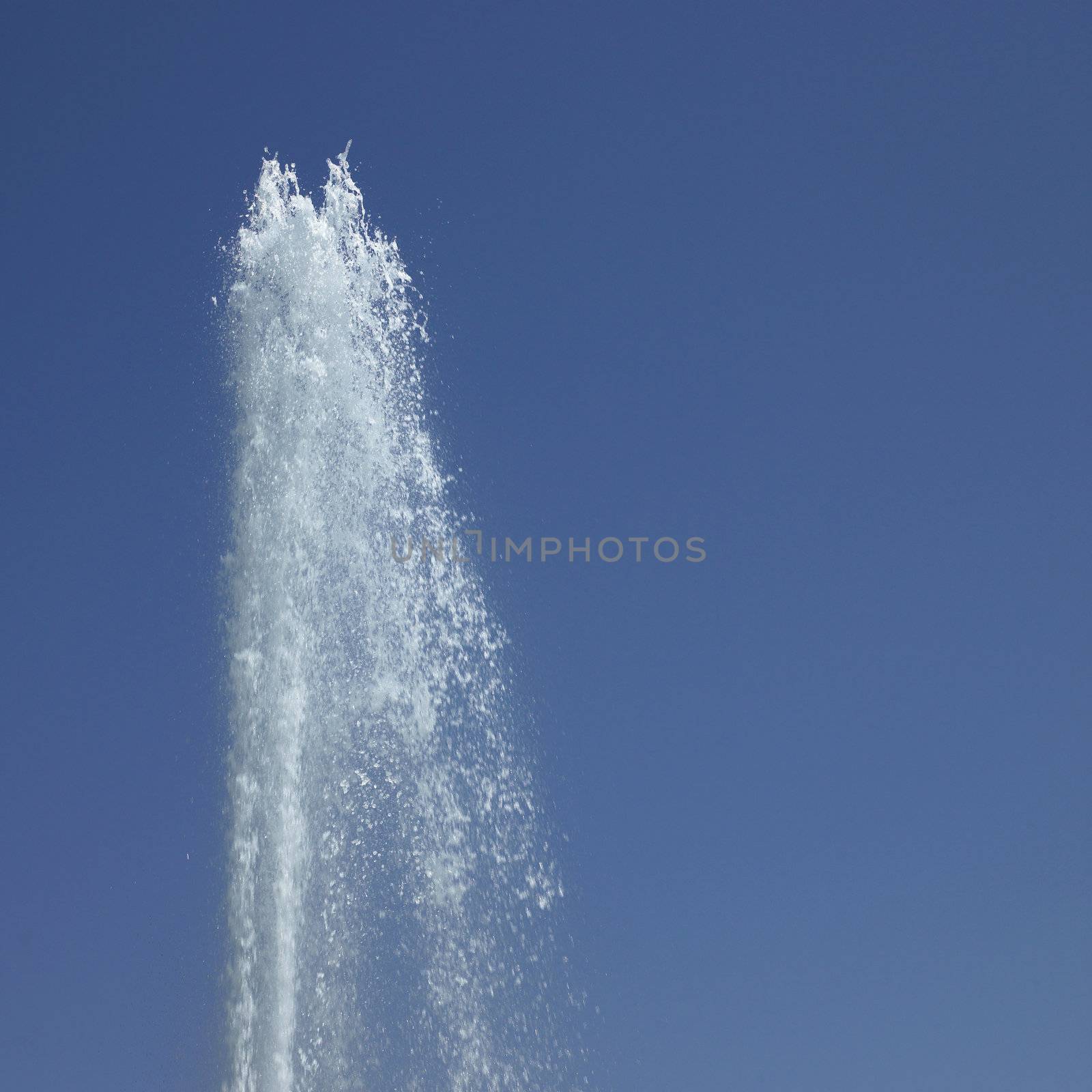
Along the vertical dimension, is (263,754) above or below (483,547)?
below

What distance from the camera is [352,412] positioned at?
9.27 meters

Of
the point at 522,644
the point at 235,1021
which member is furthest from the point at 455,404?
the point at 235,1021

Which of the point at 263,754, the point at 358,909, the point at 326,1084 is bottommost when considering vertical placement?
the point at 326,1084

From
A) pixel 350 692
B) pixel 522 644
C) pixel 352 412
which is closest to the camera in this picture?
pixel 350 692

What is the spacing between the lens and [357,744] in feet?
28.3

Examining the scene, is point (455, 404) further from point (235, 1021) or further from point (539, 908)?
point (235, 1021)

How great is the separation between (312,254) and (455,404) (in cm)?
151

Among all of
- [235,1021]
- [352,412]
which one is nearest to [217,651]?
[352,412]

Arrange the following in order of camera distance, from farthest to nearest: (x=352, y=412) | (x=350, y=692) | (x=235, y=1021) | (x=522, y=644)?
(x=522, y=644) → (x=352, y=412) → (x=350, y=692) → (x=235, y=1021)

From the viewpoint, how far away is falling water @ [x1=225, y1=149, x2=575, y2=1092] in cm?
816

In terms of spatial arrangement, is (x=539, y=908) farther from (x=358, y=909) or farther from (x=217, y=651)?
(x=217, y=651)

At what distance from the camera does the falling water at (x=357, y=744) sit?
26.8ft

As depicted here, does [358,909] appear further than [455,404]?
No

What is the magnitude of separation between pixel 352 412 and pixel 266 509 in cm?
93
